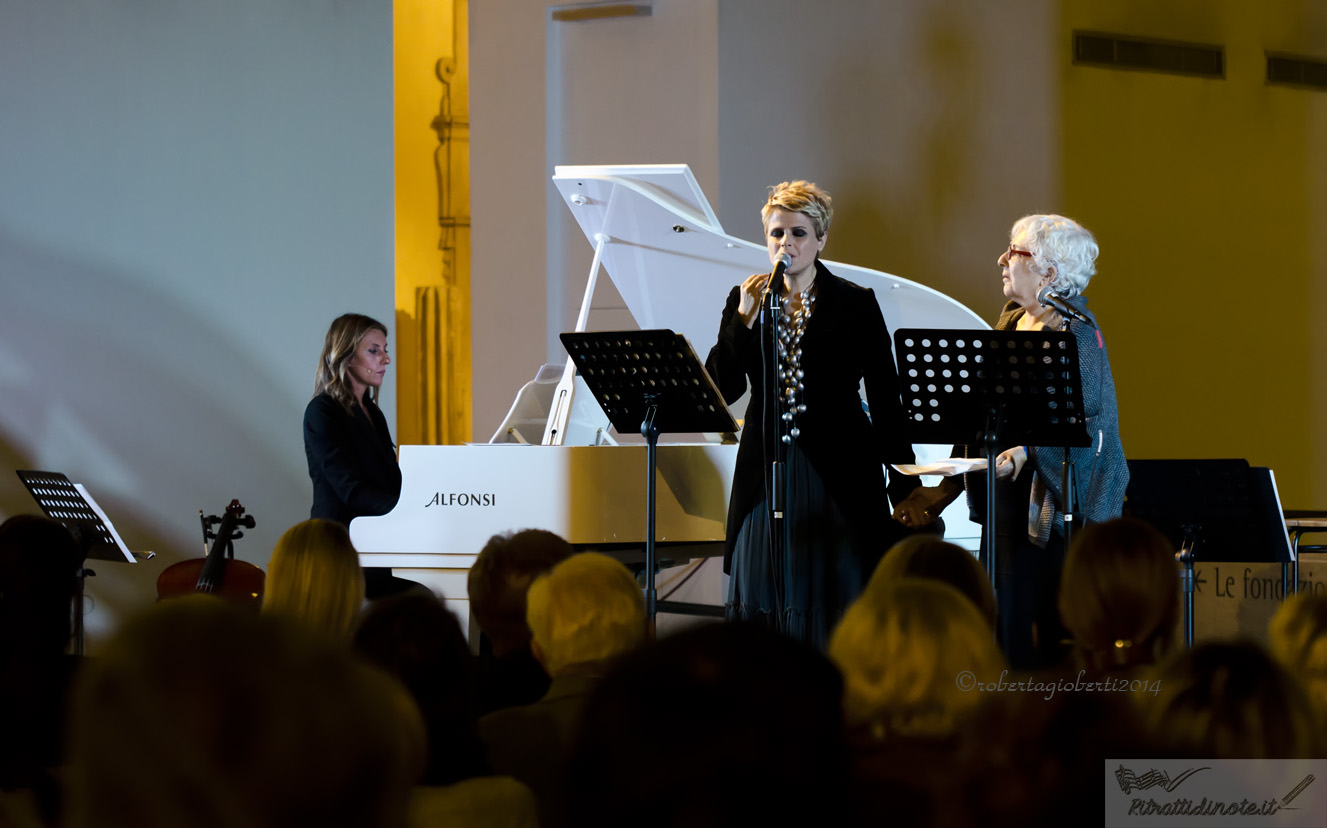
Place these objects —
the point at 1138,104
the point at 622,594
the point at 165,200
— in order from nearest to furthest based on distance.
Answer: the point at 622,594 → the point at 165,200 → the point at 1138,104

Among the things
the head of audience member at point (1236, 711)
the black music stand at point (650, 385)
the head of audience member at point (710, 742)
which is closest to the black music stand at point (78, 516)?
the black music stand at point (650, 385)

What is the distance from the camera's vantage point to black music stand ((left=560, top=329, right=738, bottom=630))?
331cm

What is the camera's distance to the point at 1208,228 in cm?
719

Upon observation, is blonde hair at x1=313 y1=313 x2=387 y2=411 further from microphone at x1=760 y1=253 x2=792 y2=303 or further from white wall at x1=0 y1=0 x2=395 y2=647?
white wall at x1=0 y1=0 x2=395 y2=647

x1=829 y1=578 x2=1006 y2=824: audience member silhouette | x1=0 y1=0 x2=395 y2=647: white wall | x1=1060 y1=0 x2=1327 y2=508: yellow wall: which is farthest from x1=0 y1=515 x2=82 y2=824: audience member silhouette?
x1=1060 y1=0 x2=1327 y2=508: yellow wall

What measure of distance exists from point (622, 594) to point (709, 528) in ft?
8.05

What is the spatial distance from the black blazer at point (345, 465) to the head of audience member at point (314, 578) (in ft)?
6.73

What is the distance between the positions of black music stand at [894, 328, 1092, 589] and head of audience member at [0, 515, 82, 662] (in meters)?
1.80

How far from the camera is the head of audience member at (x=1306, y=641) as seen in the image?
159cm

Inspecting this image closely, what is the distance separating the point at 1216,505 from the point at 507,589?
242cm

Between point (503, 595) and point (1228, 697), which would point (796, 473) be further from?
point (1228, 697)

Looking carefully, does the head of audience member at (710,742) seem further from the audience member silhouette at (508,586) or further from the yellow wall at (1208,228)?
the yellow wall at (1208,228)

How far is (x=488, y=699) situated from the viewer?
2.18 metres

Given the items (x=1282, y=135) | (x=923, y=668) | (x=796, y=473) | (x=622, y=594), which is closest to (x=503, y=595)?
(x=622, y=594)
